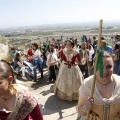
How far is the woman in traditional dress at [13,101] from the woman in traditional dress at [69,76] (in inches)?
168

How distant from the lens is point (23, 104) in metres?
2.40

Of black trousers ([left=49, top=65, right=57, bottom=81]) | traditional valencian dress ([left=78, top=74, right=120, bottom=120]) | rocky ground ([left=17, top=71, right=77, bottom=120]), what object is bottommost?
rocky ground ([left=17, top=71, right=77, bottom=120])

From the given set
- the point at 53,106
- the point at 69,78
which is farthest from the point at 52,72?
the point at 53,106

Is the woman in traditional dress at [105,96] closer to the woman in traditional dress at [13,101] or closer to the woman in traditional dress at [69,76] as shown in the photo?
the woman in traditional dress at [13,101]

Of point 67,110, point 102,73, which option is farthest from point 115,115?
point 67,110

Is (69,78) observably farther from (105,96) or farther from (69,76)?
(105,96)

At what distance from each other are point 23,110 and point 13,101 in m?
0.14

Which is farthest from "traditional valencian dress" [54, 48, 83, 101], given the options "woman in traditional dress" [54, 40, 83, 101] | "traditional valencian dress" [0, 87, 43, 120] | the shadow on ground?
"traditional valencian dress" [0, 87, 43, 120]

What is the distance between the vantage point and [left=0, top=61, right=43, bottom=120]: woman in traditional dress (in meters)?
2.27

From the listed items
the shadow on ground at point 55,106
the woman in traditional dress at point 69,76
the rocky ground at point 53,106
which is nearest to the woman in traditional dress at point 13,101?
the rocky ground at point 53,106

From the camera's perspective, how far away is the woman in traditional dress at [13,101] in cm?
Result: 227

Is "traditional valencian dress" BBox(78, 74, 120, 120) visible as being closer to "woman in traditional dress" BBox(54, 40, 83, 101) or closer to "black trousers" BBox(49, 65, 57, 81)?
"woman in traditional dress" BBox(54, 40, 83, 101)

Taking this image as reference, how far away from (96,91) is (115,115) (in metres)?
0.38

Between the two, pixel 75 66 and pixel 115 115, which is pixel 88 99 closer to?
pixel 115 115
